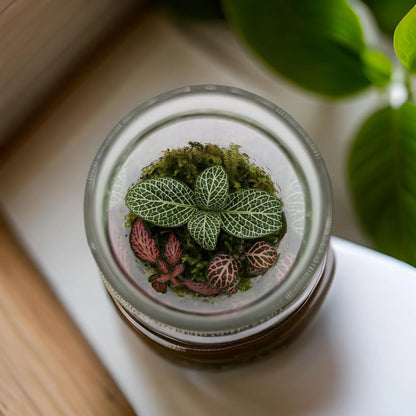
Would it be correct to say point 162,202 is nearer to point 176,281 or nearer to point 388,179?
point 176,281

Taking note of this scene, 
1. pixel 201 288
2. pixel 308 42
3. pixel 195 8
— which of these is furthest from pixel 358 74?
pixel 201 288

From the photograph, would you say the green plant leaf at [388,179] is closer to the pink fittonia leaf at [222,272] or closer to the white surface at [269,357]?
the white surface at [269,357]

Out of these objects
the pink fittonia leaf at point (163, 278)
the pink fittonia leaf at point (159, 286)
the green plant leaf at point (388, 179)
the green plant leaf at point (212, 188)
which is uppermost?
the green plant leaf at point (388, 179)

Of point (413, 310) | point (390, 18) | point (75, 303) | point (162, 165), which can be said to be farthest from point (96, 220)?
point (390, 18)

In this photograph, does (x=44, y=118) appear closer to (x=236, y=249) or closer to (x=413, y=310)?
(x=236, y=249)

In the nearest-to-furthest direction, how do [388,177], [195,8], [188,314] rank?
1. [188,314]
2. [388,177]
3. [195,8]

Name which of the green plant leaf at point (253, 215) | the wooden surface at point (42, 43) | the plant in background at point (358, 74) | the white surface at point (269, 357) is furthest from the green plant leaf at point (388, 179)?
the wooden surface at point (42, 43)

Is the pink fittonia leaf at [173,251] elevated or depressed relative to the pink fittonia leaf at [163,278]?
elevated
